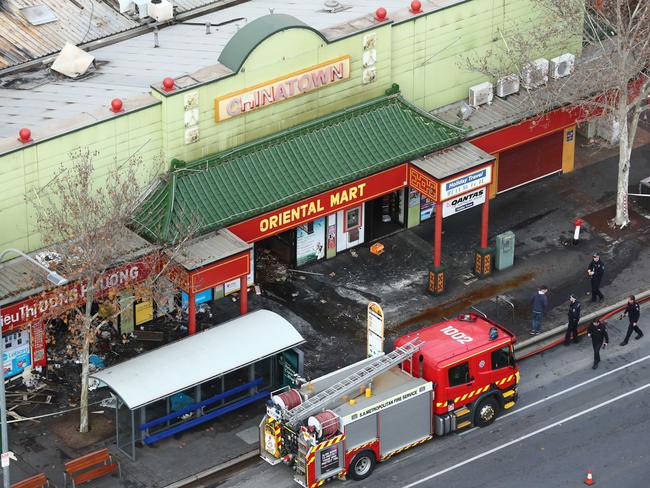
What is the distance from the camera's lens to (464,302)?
168 feet

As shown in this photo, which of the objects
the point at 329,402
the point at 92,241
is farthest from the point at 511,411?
the point at 92,241

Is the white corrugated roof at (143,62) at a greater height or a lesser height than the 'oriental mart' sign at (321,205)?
greater

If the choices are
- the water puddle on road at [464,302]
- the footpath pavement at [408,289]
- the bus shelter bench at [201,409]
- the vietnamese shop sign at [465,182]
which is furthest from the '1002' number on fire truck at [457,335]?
the vietnamese shop sign at [465,182]

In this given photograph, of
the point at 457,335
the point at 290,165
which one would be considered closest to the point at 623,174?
the point at 290,165

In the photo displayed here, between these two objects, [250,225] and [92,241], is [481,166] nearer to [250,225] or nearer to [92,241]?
[250,225]

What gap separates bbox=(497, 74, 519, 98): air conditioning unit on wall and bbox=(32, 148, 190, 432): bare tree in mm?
13971

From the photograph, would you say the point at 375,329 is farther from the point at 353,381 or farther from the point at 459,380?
the point at 353,381

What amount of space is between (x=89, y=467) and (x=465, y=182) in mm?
16007

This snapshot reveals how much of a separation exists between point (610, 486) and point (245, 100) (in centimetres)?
1603

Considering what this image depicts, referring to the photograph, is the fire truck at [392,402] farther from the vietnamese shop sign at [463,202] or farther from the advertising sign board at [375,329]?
the vietnamese shop sign at [463,202]

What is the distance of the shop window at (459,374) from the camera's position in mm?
43219

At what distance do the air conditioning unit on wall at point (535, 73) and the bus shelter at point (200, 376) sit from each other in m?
14.1

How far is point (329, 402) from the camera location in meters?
41.7

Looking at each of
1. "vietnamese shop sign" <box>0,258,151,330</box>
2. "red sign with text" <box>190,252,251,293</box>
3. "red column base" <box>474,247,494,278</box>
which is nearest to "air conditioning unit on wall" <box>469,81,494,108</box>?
"red column base" <box>474,247,494,278</box>
